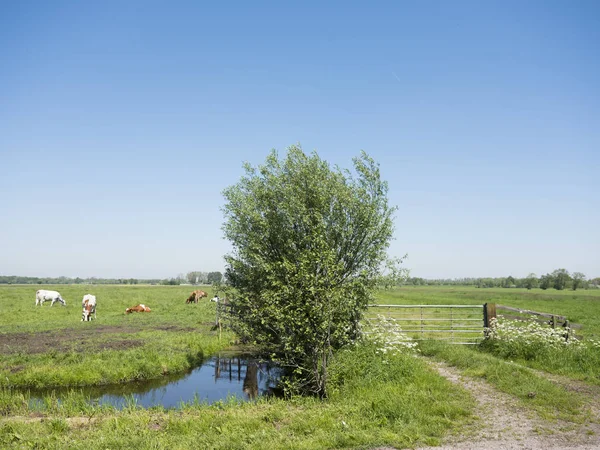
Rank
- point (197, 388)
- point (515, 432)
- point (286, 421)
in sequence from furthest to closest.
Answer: point (197, 388), point (286, 421), point (515, 432)

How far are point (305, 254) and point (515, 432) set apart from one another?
263 inches

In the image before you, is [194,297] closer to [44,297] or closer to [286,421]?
[44,297]

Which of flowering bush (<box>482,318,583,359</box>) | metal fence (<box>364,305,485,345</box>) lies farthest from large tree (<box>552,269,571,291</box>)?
flowering bush (<box>482,318,583,359</box>)

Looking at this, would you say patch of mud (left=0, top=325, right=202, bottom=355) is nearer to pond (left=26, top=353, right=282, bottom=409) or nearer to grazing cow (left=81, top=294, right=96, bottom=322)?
pond (left=26, top=353, right=282, bottom=409)

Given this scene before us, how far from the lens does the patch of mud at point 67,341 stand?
19.8 meters

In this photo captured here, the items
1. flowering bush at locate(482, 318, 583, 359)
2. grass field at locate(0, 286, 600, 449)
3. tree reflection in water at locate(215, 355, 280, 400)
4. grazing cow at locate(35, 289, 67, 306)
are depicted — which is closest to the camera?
grass field at locate(0, 286, 600, 449)

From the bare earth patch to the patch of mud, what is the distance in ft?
53.3

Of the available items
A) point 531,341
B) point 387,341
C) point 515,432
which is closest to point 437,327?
point 531,341

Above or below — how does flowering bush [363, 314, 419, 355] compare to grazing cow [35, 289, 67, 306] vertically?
above

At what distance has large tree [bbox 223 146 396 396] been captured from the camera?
488 inches

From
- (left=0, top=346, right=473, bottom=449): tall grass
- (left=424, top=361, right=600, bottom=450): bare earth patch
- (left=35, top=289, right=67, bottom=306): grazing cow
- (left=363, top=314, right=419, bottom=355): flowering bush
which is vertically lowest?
(left=35, top=289, right=67, bottom=306): grazing cow

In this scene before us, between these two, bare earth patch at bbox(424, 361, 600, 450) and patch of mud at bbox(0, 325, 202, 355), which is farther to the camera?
patch of mud at bbox(0, 325, 202, 355)

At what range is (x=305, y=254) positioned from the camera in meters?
12.7

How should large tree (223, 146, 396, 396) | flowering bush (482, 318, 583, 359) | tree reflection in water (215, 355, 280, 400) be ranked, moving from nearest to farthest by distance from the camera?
large tree (223, 146, 396, 396) → flowering bush (482, 318, 583, 359) → tree reflection in water (215, 355, 280, 400)
